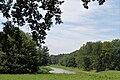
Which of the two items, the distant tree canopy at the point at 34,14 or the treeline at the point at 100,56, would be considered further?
the treeline at the point at 100,56

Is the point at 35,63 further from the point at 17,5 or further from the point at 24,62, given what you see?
the point at 17,5

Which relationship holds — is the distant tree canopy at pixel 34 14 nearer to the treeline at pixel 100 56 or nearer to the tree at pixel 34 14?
the tree at pixel 34 14

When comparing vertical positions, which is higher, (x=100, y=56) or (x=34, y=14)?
(x=100, y=56)

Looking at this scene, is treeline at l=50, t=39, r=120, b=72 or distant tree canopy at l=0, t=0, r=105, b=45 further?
treeline at l=50, t=39, r=120, b=72

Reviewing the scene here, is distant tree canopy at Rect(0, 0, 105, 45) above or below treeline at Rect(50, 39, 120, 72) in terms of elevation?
below

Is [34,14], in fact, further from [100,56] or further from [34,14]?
[100,56]

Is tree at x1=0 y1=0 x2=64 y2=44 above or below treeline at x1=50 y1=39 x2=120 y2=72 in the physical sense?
below

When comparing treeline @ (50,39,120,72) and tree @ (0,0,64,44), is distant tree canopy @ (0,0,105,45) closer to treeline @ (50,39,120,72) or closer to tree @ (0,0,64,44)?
tree @ (0,0,64,44)

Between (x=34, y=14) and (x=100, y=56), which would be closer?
(x=34, y=14)

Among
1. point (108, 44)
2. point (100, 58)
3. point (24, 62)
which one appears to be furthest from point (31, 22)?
point (108, 44)

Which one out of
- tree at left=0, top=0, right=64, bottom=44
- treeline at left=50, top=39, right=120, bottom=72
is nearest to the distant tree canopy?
tree at left=0, top=0, right=64, bottom=44

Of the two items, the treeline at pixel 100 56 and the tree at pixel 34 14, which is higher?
the treeline at pixel 100 56

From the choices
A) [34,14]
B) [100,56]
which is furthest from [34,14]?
[100,56]

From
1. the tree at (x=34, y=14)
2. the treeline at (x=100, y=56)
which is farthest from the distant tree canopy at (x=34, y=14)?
the treeline at (x=100, y=56)
